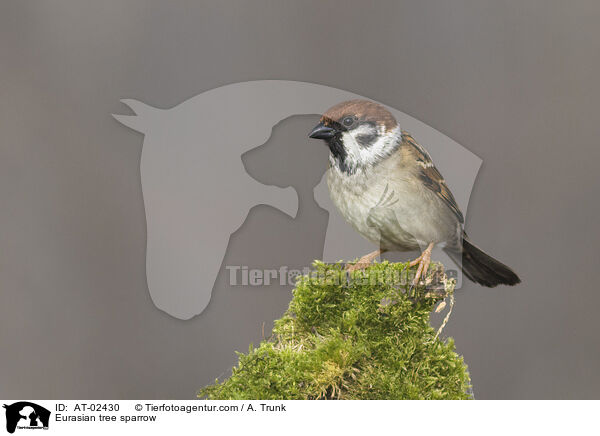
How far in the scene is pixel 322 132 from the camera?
3033mm

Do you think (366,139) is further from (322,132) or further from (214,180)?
(214,180)

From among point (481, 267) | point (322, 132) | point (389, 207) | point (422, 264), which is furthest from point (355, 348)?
point (481, 267)

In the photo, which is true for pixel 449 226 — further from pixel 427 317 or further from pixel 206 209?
pixel 206 209

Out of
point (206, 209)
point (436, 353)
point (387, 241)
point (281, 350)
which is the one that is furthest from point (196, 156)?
point (436, 353)

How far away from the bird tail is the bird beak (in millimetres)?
971

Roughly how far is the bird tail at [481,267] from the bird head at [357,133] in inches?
27.9

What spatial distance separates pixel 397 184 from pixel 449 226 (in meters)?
0.40

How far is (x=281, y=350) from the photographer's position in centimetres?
251

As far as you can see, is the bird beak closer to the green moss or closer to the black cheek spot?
the black cheek spot
